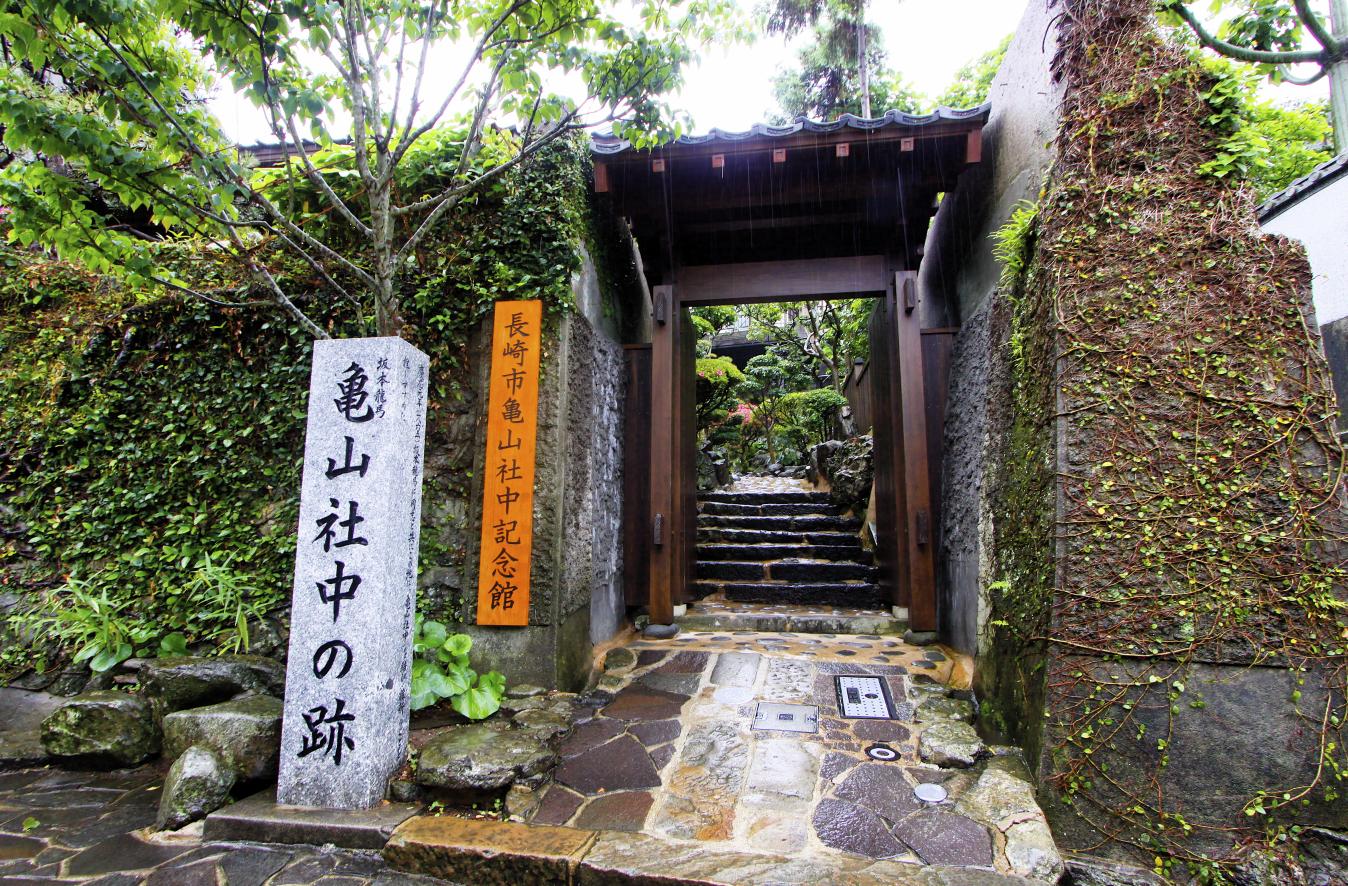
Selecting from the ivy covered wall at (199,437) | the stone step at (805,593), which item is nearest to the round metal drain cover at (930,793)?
the ivy covered wall at (199,437)

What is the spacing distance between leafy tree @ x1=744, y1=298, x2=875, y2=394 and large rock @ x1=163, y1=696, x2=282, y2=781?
36.3ft

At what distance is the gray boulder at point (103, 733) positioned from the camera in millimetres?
4070

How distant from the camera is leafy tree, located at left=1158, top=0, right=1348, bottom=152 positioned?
21.6 ft

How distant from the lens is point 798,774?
350cm

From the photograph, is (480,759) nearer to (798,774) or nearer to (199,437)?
(798,774)

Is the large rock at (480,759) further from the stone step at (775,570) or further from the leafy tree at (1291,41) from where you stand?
the leafy tree at (1291,41)

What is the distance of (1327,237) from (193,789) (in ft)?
31.3

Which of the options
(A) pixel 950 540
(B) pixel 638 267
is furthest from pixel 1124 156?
(B) pixel 638 267

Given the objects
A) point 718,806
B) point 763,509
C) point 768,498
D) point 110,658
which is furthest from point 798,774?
point 768,498

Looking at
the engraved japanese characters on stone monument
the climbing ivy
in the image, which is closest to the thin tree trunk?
the climbing ivy

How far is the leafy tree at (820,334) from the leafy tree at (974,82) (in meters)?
4.52

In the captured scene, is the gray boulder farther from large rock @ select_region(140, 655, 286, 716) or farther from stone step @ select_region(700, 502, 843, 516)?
stone step @ select_region(700, 502, 843, 516)

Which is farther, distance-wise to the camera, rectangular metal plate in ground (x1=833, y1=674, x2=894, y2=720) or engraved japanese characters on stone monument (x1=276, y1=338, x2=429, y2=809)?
rectangular metal plate in ground (x1=833, y1=674, x2=894, y2=720)

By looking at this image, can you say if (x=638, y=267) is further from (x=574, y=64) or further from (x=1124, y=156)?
(x=1124, y=156)
